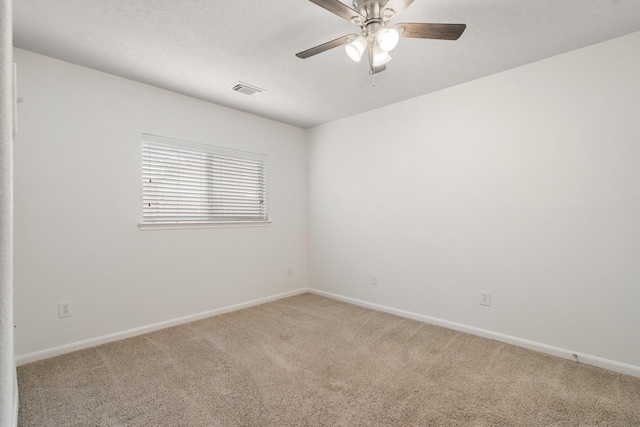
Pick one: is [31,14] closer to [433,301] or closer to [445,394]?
[445,394]

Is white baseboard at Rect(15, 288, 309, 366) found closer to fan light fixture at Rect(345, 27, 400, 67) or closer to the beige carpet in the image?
the beige carpet

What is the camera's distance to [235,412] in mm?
1795

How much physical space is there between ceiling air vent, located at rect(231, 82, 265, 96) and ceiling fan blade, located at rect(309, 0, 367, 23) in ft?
5.12

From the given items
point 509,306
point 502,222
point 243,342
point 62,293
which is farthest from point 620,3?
point 62,293

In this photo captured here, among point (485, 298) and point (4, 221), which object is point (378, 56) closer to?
point (4, 221)

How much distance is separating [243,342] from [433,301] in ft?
6.36

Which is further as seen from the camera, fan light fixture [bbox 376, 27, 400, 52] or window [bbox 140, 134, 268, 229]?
window [bbox 140, 134, 268, 229]

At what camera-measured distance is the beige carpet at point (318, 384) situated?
1759mm

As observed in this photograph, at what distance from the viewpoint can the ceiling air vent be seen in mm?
2979

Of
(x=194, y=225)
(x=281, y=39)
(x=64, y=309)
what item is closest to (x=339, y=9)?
(x=281, y=39)

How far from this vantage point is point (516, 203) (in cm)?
270

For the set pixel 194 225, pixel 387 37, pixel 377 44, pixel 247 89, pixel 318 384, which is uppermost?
pixel 247 89

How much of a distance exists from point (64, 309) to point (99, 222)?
Answer: 2.45 ft

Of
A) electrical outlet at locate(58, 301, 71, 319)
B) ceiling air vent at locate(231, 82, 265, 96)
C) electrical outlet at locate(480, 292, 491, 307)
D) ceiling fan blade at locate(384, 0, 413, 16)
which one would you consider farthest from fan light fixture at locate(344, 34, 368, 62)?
electrical outlet at locate(58, 301, 71, 319)
